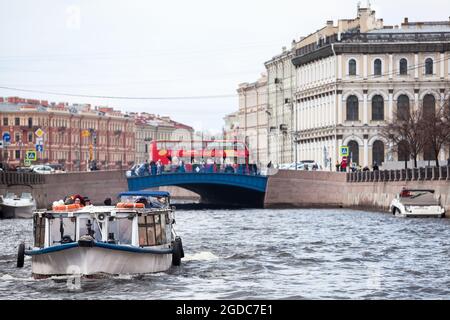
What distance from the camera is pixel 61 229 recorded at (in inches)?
1563

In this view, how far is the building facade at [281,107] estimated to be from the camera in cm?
15715

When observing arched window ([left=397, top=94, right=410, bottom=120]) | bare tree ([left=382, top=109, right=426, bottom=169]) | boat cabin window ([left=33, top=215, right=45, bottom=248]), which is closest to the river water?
boat cabin window ([left=33, top=215, right=45, bottom=248])

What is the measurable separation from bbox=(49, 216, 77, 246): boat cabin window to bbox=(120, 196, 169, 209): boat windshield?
4895 millimetres

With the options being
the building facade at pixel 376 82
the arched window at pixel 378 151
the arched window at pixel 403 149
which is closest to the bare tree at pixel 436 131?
the arched window at pixel 403 149

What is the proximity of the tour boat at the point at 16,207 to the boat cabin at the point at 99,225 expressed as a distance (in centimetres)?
4478

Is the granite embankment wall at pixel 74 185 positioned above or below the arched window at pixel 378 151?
below

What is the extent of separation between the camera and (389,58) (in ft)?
433

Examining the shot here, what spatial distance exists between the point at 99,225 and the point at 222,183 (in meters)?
67.2

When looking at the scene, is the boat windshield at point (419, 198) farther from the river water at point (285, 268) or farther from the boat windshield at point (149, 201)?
the boat windshield at point (149, 201)

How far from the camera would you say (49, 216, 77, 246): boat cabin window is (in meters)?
39.6

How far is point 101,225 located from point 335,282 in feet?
19.2

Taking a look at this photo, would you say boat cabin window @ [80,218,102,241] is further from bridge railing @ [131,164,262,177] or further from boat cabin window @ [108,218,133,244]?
bridge railing @ [131,164,262,177]
